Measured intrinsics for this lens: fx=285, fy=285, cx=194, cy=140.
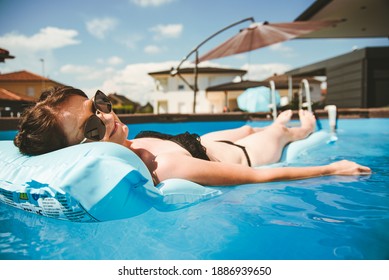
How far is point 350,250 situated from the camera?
0.96 meters

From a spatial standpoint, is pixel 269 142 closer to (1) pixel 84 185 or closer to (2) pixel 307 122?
(2) pixel 307 122

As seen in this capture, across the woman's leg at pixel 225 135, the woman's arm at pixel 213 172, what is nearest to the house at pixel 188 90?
the woman's leg at pixel 225 135

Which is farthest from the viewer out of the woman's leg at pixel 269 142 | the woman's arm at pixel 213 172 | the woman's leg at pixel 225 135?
the woman's leg at pixel 225 135

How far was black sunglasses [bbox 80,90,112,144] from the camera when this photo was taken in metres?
1.45

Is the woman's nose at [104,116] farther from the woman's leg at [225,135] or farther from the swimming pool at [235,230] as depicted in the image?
the woman's leg at [225,135]

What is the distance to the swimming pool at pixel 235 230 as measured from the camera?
99 cm

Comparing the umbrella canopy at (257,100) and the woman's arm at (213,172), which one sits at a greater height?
the umbrella canopy at (257,100)

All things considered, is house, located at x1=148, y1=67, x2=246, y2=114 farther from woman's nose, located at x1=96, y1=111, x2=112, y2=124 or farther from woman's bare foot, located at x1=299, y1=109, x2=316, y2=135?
woman's nose, located at x1=96, y1=111, x2=112, y2=124

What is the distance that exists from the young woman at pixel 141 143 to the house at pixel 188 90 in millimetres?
24463

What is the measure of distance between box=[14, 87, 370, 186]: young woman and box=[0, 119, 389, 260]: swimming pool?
0.16 metres

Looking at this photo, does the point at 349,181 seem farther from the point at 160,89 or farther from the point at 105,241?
the point at 160,89
